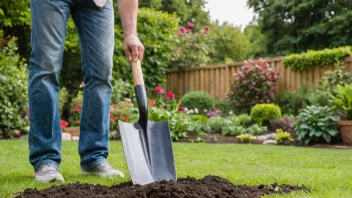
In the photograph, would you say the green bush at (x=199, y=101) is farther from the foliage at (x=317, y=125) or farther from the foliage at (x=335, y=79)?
the foliage at (x=317, y=125)

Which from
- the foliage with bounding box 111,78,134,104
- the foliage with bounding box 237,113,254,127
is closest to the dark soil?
the foliage with bounding box 237,113,254,127

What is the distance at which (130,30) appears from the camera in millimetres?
2887

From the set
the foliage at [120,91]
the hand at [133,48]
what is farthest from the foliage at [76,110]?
the hand at [133,48]

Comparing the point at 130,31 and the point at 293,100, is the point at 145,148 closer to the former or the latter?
the point at 130,31

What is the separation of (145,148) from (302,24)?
17.4 m

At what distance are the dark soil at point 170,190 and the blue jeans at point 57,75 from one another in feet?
1.88

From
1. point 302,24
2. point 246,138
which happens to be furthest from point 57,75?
point 302,24

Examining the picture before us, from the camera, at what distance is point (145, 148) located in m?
2.62

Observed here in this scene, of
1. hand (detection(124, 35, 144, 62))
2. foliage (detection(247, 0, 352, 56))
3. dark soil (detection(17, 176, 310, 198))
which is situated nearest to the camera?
dark soil (detection(17, 176, 310, 198))

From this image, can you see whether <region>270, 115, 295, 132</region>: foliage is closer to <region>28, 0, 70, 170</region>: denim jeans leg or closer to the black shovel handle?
the black shovel handle

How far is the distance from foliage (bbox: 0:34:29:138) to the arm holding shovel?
524 centimetres

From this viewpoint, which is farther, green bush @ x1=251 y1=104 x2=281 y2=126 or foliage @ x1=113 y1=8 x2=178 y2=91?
foliage @ x1=113 y1=8 x2=178 y2=91

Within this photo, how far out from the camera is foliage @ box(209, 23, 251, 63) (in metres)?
23.4

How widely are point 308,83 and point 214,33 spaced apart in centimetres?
1326
